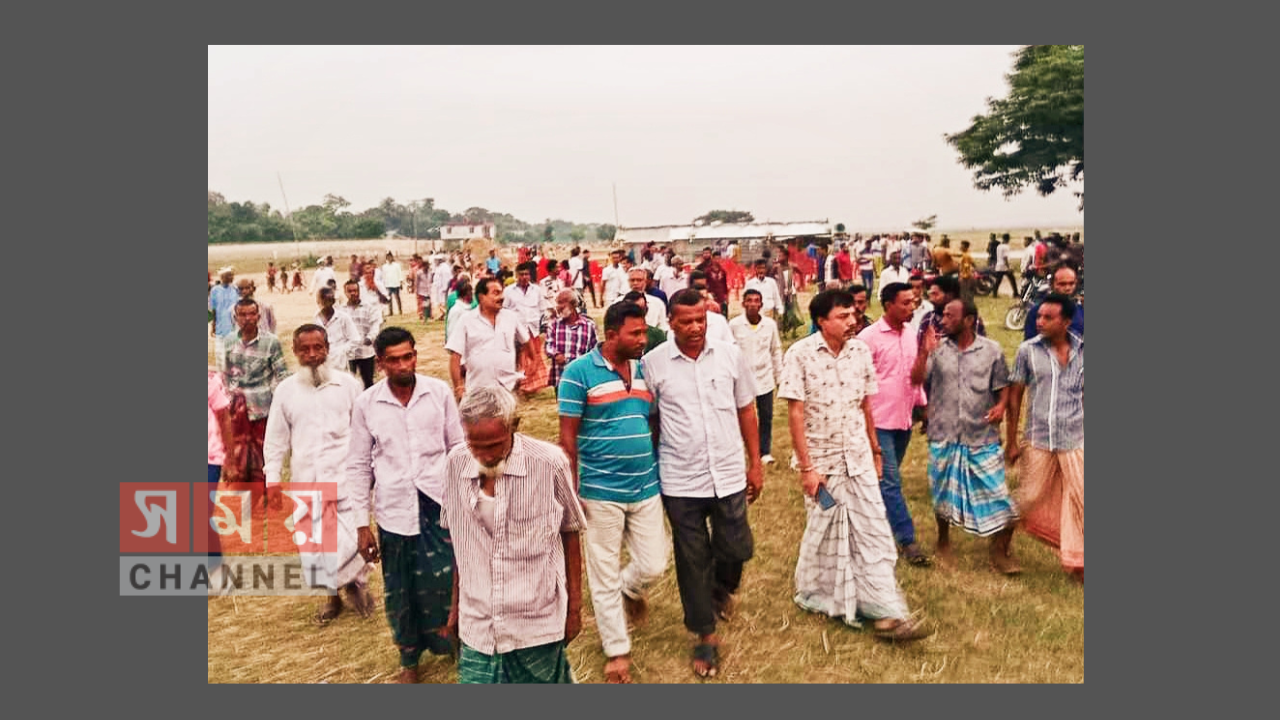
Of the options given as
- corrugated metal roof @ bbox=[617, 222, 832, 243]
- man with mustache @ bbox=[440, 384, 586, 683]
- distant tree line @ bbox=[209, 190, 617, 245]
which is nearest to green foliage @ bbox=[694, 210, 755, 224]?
corrugated metal roof @ bbox=[617, 222, 832, 243]

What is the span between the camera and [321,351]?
14.3 ft

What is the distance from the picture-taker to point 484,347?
20.4 feet

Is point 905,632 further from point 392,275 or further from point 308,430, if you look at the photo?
point 392,275

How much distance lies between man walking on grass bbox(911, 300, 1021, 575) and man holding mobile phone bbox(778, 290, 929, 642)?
0.99 meters

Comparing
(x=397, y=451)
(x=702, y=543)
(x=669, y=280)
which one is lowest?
(x=702, y=543)

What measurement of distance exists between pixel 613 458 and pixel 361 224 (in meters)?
19.1

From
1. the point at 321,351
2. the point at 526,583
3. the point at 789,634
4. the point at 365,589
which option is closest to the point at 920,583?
the point at 789,634

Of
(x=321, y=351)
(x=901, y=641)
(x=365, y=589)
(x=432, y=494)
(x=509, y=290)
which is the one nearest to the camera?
(x=432, y=494)

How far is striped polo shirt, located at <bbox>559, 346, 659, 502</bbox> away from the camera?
3.66m

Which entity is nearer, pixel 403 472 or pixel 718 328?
pixel 403 472

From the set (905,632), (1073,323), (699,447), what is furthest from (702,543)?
(1073,323)

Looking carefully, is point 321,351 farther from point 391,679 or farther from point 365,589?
point 391,679

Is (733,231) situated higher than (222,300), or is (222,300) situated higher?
(733,231)

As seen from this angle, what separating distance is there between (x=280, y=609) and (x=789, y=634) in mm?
3129
